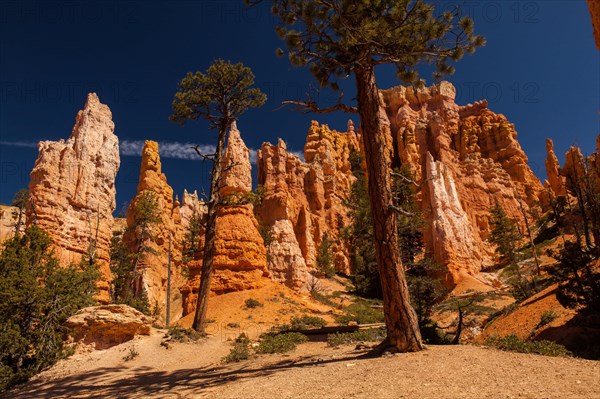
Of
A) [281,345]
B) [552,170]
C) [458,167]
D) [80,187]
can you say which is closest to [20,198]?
[80,187]

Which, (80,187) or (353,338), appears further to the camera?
(80,187)

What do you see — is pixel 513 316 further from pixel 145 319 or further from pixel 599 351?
pixel 145 319

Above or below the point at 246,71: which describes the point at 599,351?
below

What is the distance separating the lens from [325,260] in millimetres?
50125

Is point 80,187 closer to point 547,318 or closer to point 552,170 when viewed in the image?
point 547,318

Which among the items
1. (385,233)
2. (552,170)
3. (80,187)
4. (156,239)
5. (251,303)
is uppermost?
(552,170)

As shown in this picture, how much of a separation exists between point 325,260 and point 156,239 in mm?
24851

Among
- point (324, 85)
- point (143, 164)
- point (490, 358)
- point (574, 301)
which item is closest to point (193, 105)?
point (324, 85)

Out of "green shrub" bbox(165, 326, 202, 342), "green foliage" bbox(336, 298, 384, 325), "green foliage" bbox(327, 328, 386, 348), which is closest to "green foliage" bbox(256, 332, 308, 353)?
"green foliage" bbox(327, 328, 386, 348)

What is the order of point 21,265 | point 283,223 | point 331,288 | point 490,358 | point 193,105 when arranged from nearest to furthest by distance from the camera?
1. point 490,358
2. point 21,265
3. point 193,105
4. point 331,288
5. point 283,223

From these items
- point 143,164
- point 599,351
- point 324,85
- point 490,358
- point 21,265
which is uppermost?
point 143,164

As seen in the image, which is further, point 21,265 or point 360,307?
point 360,307

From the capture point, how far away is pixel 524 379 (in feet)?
16.6

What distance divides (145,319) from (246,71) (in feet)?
41.9
